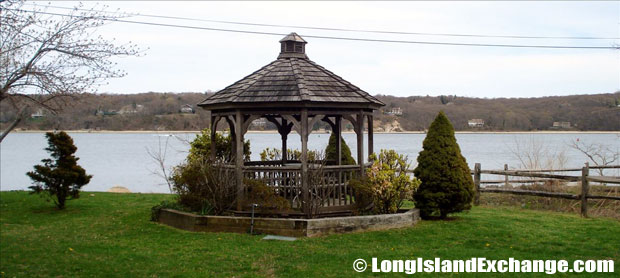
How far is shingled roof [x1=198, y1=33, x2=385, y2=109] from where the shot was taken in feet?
39.4

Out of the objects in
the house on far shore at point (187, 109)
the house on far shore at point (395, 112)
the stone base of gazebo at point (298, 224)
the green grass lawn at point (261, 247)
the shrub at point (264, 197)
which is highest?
the house on far shore at point (187, 109)

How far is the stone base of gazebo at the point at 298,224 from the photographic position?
36.6 ft

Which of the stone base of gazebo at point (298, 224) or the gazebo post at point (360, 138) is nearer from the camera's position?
the stone base of gazebo at point (298, 224)

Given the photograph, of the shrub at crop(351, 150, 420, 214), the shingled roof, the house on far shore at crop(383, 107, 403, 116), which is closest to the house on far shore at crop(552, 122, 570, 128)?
the house on far shore at crop(383, 107, 403, 116)

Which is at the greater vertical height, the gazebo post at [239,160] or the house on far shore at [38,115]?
the house on far shore at [38,115]

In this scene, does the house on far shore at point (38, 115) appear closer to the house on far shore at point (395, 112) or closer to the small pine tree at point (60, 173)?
the small pine tree at point (60, 173)

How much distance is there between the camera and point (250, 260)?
9.09m

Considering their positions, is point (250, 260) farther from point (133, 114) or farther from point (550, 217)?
point (133, 114)

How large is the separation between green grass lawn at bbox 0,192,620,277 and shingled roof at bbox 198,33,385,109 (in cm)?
298

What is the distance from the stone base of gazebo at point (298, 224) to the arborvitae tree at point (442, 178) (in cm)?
64

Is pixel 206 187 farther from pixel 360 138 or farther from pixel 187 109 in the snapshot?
pixel 187 109

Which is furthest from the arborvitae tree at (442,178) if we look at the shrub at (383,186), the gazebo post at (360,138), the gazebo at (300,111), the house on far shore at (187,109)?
the house on far shore at (187,109)

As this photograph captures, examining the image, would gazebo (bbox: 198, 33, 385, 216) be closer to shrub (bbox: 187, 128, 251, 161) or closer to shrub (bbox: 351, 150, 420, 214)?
shrub (bbox: 351, 150, 420, 214)

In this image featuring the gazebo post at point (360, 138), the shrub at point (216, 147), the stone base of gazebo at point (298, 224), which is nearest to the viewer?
the stone base of gazebo at point (298, 224)
